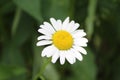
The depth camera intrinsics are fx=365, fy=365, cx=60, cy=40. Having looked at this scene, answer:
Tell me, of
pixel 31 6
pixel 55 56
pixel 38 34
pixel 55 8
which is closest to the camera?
pixel 55 56

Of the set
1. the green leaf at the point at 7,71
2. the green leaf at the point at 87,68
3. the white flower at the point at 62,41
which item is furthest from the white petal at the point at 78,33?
the green leaf at the point at 87,68

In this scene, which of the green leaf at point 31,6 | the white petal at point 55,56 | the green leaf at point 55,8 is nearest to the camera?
the white petal at point 55,56

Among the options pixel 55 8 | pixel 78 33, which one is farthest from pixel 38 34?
pixel 78 33

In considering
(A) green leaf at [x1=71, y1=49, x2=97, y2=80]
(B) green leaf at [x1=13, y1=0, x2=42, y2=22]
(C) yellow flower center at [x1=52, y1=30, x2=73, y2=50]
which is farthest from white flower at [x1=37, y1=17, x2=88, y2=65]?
(A) green leaf at [x1=71, y1=49, x2=97, y2=80]

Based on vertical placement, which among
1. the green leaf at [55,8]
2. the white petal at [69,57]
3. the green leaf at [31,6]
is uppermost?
the green leaf at [55,8]

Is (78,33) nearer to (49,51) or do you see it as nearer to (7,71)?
(49,51)

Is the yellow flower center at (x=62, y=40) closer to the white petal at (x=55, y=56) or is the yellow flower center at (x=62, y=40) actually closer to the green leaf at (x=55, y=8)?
the white petal at (x=55, y=56)

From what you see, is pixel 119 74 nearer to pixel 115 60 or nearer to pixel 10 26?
pixel 115 60
